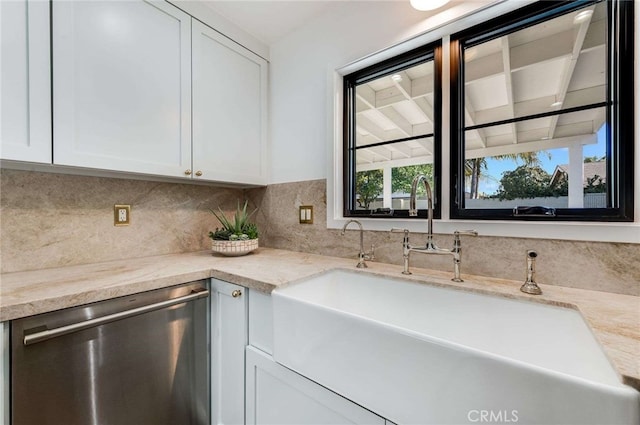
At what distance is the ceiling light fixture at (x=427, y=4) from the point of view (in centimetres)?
113

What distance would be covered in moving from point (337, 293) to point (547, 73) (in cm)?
130

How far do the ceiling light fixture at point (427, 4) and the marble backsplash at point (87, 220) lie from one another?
5.32 ft

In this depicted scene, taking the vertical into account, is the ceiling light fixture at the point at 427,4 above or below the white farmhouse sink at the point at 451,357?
above

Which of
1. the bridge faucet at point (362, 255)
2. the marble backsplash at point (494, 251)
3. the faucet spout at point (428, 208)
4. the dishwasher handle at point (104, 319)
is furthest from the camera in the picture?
the bridge faucet at point (362, 255)

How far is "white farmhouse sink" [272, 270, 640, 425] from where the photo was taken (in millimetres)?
466

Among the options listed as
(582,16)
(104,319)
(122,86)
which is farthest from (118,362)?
(582,16)

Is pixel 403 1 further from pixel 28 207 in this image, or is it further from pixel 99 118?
pixel 28 207

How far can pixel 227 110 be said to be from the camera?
1.59 metres

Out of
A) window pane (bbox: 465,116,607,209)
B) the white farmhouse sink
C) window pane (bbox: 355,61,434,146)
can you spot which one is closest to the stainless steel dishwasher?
the white farmhouse sink

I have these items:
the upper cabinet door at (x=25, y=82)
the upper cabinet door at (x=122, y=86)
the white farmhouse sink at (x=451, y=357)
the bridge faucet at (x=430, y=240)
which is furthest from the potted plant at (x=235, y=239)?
the bridge faucet at (x=430, y=240)

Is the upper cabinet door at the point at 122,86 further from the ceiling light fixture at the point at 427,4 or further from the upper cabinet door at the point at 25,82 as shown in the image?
the ceiling light fixture at the point at 427,4

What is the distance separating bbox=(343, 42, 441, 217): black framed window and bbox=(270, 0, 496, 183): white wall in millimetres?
118

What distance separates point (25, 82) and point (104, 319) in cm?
91

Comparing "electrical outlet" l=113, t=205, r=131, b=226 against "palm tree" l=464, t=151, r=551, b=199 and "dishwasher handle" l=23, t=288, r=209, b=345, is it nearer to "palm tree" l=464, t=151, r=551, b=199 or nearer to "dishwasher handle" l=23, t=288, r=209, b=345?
"dishwasher handle" l=23, t=288, r=209, b=345
